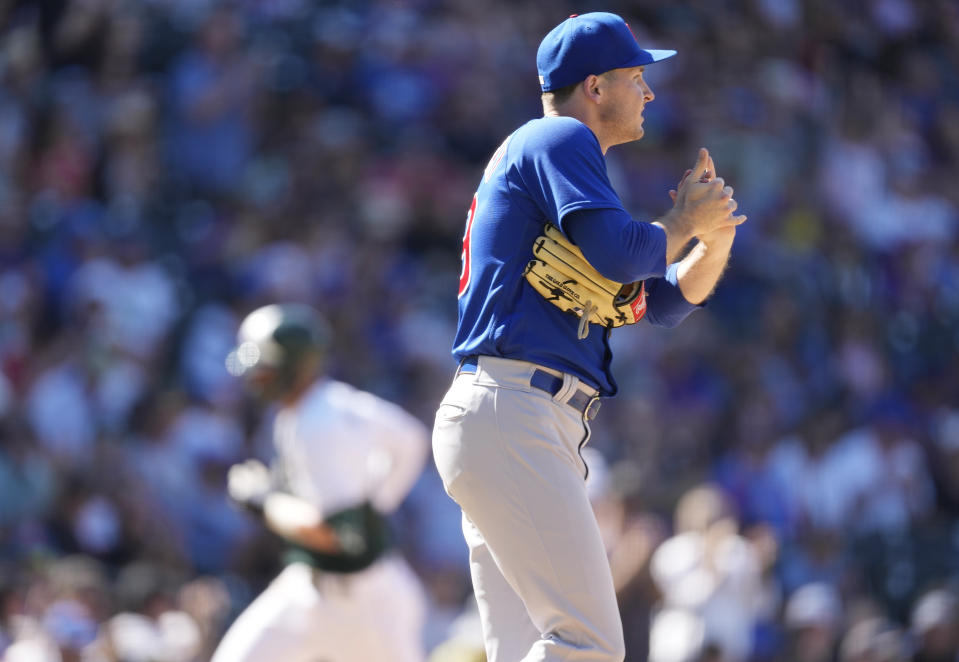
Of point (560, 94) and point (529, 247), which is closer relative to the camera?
point (529, 247)

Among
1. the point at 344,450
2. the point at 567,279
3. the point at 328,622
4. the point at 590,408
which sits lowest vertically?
the point at 328,622

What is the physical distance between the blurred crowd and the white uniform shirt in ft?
3.11

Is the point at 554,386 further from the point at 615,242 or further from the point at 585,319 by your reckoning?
the point at 615,242

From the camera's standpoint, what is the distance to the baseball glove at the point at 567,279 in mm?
4004

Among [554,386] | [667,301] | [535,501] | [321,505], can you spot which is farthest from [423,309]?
[535,501]

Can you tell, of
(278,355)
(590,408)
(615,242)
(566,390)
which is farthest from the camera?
(278,355)

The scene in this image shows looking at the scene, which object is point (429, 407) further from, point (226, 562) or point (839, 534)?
point (839, 534)

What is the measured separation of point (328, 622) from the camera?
5793mm

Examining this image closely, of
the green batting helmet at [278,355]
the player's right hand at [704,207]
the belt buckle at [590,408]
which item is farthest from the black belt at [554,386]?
the green batting helmet at [278,355]

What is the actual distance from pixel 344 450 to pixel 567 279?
2.25m

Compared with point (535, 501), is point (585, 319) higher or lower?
higher

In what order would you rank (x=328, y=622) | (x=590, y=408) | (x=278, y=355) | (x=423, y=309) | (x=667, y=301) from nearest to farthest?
(x=590, y=408) → (x=667, y=301) → (x=328, y=622) → (x=278, y=355) → (x=423, y=309)

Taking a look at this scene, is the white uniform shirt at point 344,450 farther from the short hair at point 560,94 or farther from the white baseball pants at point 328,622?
the short hair at point 560,94

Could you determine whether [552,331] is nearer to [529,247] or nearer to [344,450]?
[529,247]
